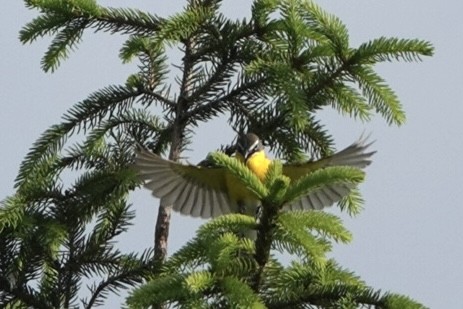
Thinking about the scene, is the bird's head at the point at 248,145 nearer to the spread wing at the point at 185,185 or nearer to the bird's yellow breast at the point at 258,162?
the bird's yellow breast at the point at 258,162

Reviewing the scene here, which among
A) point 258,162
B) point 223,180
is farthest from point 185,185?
point 258,162

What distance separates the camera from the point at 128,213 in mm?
3916

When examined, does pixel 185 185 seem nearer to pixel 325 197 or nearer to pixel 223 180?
pixel 223 180

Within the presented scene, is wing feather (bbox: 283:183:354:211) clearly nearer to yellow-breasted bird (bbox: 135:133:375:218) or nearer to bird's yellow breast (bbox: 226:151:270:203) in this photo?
yellow-breasted bird (bbox: 135:133:375:218)

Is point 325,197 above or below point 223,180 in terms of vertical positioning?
below

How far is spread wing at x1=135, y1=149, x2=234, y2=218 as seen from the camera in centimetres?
410

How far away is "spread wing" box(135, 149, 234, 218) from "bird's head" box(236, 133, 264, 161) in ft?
0.95

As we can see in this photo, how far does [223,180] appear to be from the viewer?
4.71 meters

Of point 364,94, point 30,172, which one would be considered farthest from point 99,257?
point 364,94

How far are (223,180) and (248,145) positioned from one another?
595mm

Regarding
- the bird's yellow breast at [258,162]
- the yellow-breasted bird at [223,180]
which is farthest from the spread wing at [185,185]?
the bird's yellow breast at [258,162]

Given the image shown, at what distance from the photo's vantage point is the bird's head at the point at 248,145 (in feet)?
13.4

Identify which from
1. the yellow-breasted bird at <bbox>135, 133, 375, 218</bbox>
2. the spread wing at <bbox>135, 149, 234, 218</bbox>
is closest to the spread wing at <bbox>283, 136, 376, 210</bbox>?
the yellow-breasted bird at <bbox>135, 133, 375, 218</bbox>

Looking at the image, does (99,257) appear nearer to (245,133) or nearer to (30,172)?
(30,172)
